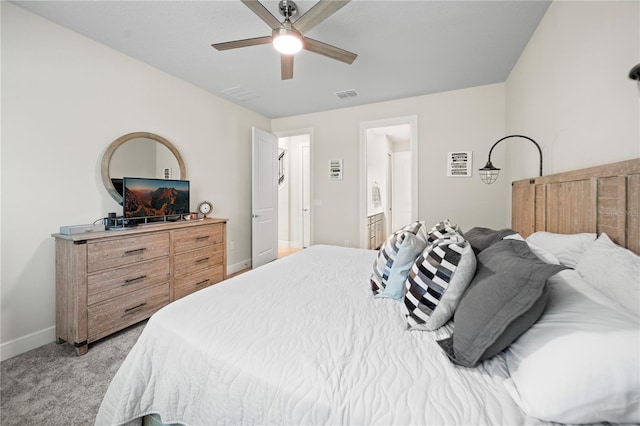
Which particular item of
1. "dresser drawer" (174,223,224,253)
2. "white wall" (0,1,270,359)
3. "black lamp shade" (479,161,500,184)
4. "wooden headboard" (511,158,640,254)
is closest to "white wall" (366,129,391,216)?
"black lamp shade" (479,161,500,184)

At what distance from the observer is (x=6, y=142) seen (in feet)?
6.21

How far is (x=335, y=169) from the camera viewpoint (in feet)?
14.2

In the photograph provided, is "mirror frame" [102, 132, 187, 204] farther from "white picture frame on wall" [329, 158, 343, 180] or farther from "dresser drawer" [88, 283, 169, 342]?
"white picture frame on wall" [329, 158, 343, 180]

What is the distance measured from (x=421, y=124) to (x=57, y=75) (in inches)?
160

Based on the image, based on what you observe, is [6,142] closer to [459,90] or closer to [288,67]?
[288,67]

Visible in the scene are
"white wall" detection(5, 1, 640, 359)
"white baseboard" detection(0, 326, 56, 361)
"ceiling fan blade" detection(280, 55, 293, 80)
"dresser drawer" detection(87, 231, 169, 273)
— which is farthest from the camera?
"ceiling fan blade" detection(280, 55, 293, 80)

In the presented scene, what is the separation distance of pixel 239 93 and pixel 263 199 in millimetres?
1621

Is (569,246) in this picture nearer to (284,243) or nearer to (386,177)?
(386,177)

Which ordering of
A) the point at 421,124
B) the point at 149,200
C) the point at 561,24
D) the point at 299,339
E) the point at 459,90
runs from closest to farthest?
the point at 299,339, the point at 561,24, the point at 149,200, the point at 459,90, the point at 421,124

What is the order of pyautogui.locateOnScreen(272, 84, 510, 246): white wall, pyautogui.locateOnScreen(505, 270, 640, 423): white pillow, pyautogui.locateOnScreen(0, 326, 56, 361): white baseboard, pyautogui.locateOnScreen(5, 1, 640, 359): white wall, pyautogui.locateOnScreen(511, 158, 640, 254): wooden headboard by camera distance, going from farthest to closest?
pyautogui.locateOnScreen(272, 84, 510, 246): white wall
pyautogui.locateOnScreen(0, 326, 56, 361): white baseboard
pyautogui.locateOnScreen(5, 1, 640, 359): white wall
pyautogui.locateOnScreen(511, 158, 640, 254): wooden headboard
pyautogui.locateOnScreen(505, 270, 640, 423): white pillow

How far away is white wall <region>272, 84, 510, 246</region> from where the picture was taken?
11.1 ft

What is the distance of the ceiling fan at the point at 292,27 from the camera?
5.30 ft

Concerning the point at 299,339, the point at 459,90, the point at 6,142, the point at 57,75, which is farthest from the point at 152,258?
the point at 459,90

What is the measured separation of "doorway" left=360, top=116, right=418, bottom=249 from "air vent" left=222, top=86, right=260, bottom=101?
1762 mm
